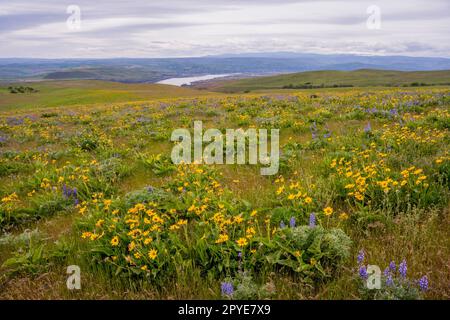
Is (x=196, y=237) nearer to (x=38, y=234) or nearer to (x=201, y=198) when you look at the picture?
(x=201, y=198)

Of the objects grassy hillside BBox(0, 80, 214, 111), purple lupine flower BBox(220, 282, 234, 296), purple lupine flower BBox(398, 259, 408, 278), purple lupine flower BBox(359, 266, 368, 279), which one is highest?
grassy hillside BBox(0, 80, 214, 111)

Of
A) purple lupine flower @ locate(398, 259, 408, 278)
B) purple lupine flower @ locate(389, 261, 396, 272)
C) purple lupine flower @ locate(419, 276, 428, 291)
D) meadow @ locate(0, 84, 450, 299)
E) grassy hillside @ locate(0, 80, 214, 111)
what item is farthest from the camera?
grassy hillside @ locate(0, 80, 214, 111)

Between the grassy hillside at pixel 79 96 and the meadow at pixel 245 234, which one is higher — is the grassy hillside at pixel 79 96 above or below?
above

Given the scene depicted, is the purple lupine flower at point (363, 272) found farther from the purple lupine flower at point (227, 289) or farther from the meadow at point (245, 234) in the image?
the purple lupine flower at point (227, 289)

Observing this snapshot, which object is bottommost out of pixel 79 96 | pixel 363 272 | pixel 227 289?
pixel 227 289

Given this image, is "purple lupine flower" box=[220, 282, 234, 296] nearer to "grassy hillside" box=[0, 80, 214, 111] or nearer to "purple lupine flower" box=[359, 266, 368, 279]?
"purple lupine flower" box=[359, 266, 368, 279]

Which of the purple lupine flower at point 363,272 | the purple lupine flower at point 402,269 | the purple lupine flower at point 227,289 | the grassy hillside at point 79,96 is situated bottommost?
the purple lupine flower at point 227,289

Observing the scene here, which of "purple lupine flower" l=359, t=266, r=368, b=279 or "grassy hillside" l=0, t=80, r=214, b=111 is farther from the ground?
"grassy hillside" l=0, t=80, r=214, b=111

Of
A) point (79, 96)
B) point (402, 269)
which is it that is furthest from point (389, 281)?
point (79, 96)

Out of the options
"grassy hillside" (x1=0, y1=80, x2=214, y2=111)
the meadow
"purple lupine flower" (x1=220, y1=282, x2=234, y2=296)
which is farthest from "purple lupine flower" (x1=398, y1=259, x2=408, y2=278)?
"grassy hillside" (x1=0, y1=80, x2=214, y2=111)

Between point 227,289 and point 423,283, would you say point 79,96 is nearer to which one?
point 227,289

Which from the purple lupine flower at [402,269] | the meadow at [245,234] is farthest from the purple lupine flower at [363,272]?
the purple lupine flower at [402,269]

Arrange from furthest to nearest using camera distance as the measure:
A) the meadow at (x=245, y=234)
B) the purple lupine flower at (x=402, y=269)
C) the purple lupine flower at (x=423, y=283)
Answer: the meadow at (x=245, y=234)
the purple lupine flower at (x=402, y=269)
the purple lupine flower at (x=423, y=283)
